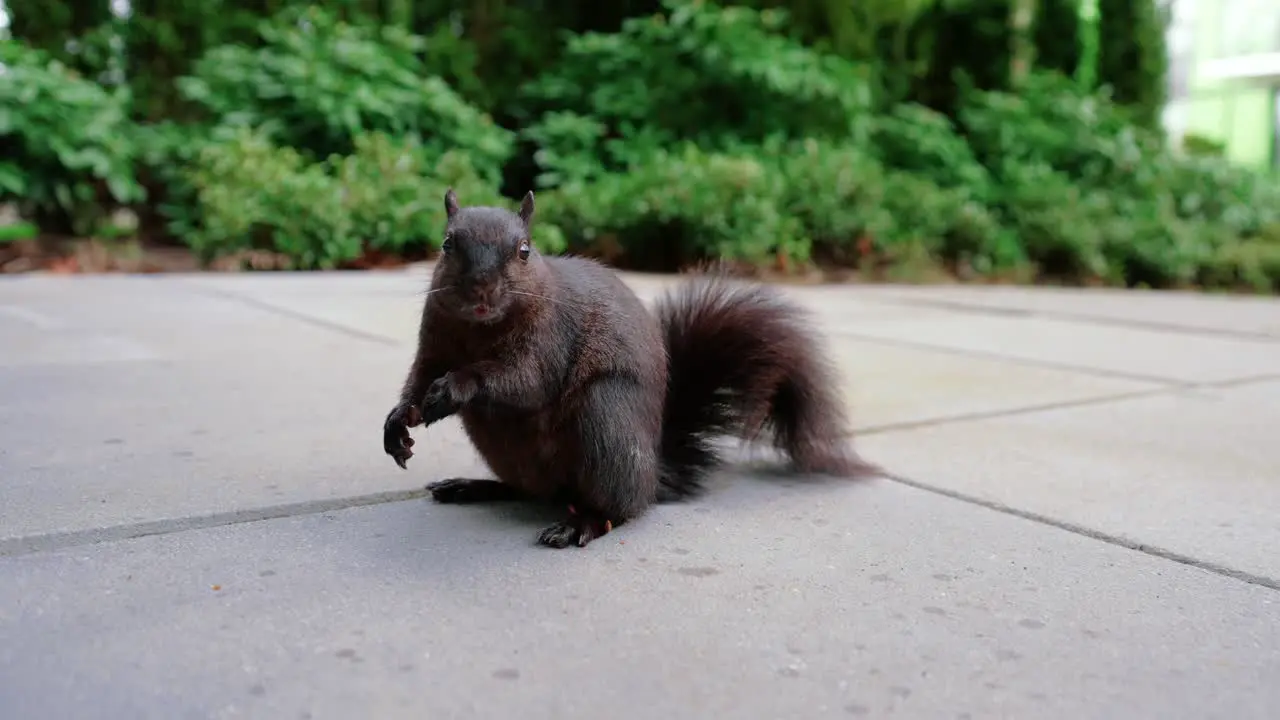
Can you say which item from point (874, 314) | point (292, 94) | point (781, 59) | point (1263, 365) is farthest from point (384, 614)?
point (781, 59)

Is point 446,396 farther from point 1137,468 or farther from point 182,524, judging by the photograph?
point 1137,468

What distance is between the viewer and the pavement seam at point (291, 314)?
470 centimetres

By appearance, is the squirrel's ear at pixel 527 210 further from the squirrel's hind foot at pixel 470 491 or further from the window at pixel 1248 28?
the window at pixel 1248 28

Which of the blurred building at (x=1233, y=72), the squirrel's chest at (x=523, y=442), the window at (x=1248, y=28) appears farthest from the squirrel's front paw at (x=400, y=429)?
the window at (x=1248, y=28)

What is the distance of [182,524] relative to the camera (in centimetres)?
214

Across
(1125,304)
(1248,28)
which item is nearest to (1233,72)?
(1248,28)

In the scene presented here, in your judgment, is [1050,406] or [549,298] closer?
[549,298]

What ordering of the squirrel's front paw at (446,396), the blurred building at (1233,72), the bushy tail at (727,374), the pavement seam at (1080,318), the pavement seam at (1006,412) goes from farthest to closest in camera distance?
the blurred building at (1233,72)
the pavement seam at (1080,318)
the pavement seam at (1006,412)
the bushy tail at (727,374)
the squirrel's front paw at (446,396)

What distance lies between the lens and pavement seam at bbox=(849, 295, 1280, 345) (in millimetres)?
5840

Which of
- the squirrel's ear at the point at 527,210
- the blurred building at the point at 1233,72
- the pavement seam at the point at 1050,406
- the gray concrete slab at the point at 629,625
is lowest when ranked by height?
the gray concrete slab at the point at 629,625

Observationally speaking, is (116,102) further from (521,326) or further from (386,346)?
(521,326)

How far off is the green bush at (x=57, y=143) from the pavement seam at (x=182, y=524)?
6038 millimetres

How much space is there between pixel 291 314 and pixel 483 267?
3.58 m

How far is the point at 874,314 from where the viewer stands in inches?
250
